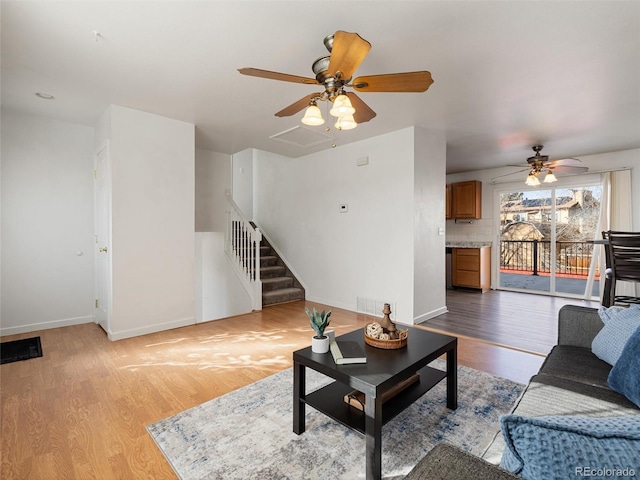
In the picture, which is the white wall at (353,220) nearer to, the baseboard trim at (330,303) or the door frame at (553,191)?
the baseboard trim at (330,303)

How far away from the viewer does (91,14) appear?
198 centimetres

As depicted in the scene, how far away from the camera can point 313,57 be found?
2457 millimetres

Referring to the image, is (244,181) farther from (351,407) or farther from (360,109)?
(351,407)

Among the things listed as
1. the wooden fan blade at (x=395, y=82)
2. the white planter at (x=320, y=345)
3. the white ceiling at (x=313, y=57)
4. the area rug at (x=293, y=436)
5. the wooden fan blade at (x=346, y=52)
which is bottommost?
the area rug at (x=293, y=436)

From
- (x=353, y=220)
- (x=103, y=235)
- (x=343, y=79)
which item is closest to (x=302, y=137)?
(x=353, y=220)

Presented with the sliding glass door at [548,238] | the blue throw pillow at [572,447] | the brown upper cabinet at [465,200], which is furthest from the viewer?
the brown upper cabinet at [465,200]

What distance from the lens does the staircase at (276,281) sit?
5238mm

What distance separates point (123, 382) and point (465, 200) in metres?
6.65

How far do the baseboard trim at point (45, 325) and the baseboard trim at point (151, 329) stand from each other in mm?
891

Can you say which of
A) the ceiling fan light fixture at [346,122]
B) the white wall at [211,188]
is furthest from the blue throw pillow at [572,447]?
the white wall at [211,188]

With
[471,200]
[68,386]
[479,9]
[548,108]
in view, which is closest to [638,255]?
[548,108]

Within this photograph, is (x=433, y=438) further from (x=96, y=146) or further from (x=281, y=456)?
(x=96, y=146)

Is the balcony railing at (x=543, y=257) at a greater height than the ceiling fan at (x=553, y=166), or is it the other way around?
the ceiling fan at (x=553, y=166)

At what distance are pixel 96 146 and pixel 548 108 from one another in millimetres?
5234
